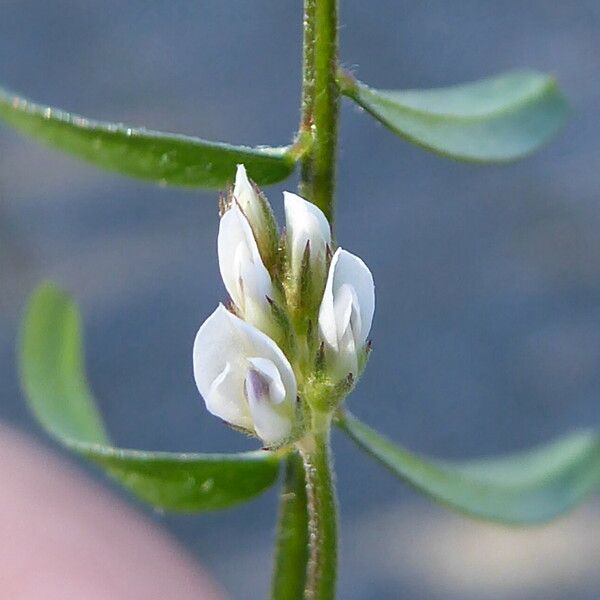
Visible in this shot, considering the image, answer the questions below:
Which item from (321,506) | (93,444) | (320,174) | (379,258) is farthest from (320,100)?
(379,258)

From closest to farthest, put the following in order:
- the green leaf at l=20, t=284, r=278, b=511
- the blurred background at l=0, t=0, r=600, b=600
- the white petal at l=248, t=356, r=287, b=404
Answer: the white petal at l=248, t=356, r=287, b=404 → the green leaf at l=20, t=284, r=278, b=511 → the blurred background at l=0, t=0, r=600, b=600

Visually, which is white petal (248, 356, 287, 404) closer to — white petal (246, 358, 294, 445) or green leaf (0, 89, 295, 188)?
white petal (246, 358, 294, 445)

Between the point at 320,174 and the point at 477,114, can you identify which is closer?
the point at 320,174

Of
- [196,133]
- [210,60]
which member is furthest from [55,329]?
[210,60]

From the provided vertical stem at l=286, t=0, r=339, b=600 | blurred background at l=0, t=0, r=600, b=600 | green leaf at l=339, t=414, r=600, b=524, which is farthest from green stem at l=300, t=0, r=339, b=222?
blurred background at l=0, t=0, r=600, b=600

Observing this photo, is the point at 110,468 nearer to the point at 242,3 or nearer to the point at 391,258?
the point at 391,258

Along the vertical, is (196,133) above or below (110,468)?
below

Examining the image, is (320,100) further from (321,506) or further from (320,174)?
(321,506)
